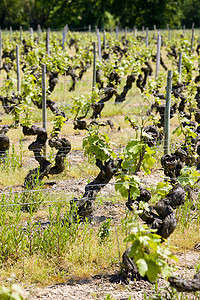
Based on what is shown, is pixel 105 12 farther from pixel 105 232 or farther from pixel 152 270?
pixel 152 270

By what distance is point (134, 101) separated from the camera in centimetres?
1199

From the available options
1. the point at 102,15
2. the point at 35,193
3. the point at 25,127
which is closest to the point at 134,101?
the point at 25,127

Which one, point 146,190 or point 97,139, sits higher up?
point 97,139

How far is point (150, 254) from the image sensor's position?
290 cm

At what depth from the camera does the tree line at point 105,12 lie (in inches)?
1487

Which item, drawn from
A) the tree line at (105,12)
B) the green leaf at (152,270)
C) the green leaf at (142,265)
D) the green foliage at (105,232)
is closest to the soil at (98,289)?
the green foliage at (105,232)

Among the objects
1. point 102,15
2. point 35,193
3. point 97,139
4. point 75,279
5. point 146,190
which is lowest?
point 75,279

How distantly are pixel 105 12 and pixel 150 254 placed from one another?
124 feet

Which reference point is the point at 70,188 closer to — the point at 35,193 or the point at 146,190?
the point at 35,193

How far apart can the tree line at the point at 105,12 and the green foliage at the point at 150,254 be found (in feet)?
120

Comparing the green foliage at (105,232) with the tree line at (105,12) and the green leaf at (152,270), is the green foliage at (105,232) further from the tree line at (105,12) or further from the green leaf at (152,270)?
the tree line at (105,12)

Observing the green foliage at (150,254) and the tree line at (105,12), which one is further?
the tree line at (105,12)

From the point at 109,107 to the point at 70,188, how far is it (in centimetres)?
531

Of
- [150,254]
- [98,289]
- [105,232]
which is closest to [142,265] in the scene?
[150,254]
